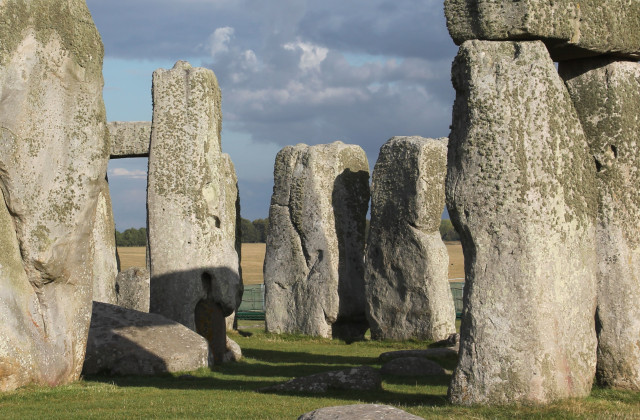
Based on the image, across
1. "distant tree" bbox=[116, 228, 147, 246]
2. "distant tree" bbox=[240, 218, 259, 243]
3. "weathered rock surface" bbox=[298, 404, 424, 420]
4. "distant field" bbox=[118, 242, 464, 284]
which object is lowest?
"weathered rock surface" bbox=[298, 404, 424, 420]

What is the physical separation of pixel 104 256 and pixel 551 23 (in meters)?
12.6

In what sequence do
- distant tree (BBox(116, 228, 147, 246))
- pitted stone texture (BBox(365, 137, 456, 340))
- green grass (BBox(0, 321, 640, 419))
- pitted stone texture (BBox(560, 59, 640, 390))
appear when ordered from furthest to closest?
distant tree (BBox(116, 228, 147, 246)), pitted stone texture (BBox(365, 137, 456, 340)), pitted stone texture (BBox(560, 59, 640, 390)), green grass (BBox(0, 321, 640, 419))

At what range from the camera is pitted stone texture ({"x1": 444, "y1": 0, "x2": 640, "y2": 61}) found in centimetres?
893

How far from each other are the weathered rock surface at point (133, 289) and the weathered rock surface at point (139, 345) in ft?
21.8

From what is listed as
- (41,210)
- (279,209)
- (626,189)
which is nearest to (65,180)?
(41,210)

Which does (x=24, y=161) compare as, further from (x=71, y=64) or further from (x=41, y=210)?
(x=71, y=64)

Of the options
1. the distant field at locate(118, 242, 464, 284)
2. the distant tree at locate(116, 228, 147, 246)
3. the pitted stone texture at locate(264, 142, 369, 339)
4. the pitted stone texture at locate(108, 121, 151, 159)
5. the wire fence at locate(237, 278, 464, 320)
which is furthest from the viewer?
the distant tree at locate(116, 228, 147, 246)

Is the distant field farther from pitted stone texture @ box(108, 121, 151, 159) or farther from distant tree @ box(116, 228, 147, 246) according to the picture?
pitted stone texture @ box(108, 121, 151, 159)

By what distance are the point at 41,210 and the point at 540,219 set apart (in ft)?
16.8

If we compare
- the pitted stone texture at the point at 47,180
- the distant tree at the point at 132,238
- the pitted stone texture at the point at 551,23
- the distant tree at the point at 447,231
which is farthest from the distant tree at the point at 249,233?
the pitted stone texture at the point at 551,23

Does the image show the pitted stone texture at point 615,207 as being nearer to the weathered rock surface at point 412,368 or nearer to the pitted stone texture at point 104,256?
the weathered rock surface at point 412,368

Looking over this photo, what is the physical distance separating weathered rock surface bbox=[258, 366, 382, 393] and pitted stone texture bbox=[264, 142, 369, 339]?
9273 millimetres

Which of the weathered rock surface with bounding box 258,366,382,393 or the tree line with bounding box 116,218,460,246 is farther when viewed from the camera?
the tree line with bounding box 116,218,460,246

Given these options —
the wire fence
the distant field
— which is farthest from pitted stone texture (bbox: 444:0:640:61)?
the distant field
